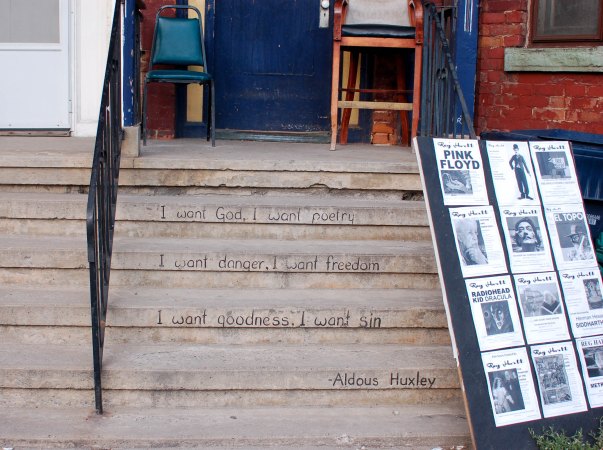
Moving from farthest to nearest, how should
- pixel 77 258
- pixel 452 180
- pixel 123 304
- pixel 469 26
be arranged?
pixel 469 26
pixel 77 258
pixel 123 304
pixel 452 180

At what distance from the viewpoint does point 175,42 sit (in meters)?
6.37

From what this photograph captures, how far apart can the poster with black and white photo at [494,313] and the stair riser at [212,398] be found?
58 cm

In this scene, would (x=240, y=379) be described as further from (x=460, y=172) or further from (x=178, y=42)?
(x=178, y=42)

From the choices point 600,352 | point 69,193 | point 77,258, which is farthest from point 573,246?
point 69,193

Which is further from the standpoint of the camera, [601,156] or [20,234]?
[20,234]

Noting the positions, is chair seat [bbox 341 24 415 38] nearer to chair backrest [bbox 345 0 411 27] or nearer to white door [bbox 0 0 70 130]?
chair backrest [bbox 345 0 411 27]

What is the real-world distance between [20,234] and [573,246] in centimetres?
300

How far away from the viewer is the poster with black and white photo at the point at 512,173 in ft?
12.2

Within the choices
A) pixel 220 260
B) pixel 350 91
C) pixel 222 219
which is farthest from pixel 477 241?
pixel 350 91

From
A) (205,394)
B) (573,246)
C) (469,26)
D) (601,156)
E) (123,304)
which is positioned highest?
(469,26)

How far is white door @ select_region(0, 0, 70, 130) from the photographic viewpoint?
264 inches

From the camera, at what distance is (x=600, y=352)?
12.3 feet

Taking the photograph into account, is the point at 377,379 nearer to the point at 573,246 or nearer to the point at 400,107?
the point at 573,246

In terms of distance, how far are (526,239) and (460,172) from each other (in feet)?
1.36
